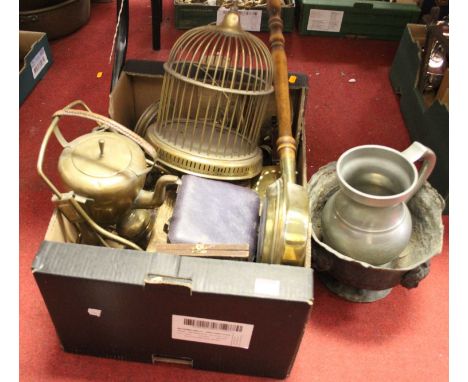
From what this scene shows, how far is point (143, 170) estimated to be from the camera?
1.04 metres

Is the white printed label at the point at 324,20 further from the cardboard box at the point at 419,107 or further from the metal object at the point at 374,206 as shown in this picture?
the metal object at the point at 374,206

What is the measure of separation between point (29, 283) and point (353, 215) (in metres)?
0.90

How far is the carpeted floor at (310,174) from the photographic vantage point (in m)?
1.19

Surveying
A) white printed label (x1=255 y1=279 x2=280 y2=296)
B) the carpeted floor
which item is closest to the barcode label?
white printed label (x1=255 y1=279 x2=280 y2=296)

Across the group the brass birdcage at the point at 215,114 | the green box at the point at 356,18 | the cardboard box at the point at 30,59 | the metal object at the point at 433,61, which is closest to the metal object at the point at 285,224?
the brass birdcage at the point at 215,114

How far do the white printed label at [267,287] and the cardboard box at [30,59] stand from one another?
1.37 metres

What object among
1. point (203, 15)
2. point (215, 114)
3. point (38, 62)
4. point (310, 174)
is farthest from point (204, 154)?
point (203, 15)

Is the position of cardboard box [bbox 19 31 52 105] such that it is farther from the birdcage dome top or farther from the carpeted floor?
the birdcage dome top

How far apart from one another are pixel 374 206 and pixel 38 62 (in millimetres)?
1520

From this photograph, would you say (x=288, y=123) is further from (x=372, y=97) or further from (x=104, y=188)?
(x=372, y=97)

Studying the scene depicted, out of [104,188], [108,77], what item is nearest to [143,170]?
[104,188]

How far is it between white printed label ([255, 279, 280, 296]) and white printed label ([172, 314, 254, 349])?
0.40 ft

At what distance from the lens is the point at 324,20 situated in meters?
2.27

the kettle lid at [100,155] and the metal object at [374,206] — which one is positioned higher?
the kettle lid at [100,155]
